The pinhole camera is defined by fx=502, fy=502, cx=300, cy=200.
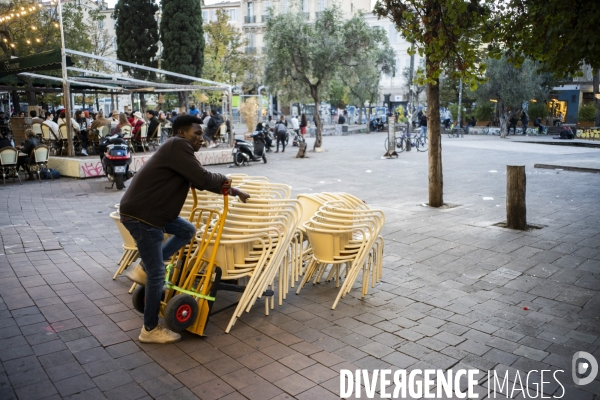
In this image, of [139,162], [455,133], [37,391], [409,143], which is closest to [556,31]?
[37,391]

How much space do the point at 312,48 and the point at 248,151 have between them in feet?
21.9

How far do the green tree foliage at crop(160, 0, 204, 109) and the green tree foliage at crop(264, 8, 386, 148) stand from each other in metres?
6.40

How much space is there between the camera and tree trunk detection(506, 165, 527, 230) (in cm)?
736

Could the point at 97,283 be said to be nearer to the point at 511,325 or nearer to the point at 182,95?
the point at 511,325

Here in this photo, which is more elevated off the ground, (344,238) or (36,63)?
(36,63)

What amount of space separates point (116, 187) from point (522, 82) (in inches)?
1049

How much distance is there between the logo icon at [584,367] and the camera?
10.8ft

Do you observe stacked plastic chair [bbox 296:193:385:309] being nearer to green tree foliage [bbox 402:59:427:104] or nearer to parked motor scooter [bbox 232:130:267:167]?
green tree foliage [bbox 402:59:427:104]

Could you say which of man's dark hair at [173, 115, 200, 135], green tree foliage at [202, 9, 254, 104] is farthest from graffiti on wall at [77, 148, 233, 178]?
green tree foliage at [202, 9, 254, 104]

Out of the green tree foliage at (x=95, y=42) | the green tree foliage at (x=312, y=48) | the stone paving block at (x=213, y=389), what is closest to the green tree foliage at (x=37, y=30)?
the green tree foliage at (x=95, y=42)

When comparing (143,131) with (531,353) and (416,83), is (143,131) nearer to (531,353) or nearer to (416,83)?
(416,83)

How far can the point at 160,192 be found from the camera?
3.54 m

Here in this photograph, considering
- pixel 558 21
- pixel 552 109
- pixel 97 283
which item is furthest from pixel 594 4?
pixel 552 109

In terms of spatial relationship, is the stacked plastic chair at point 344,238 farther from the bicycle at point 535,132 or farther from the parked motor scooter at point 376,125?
the parked motor scooter at point 376,125
